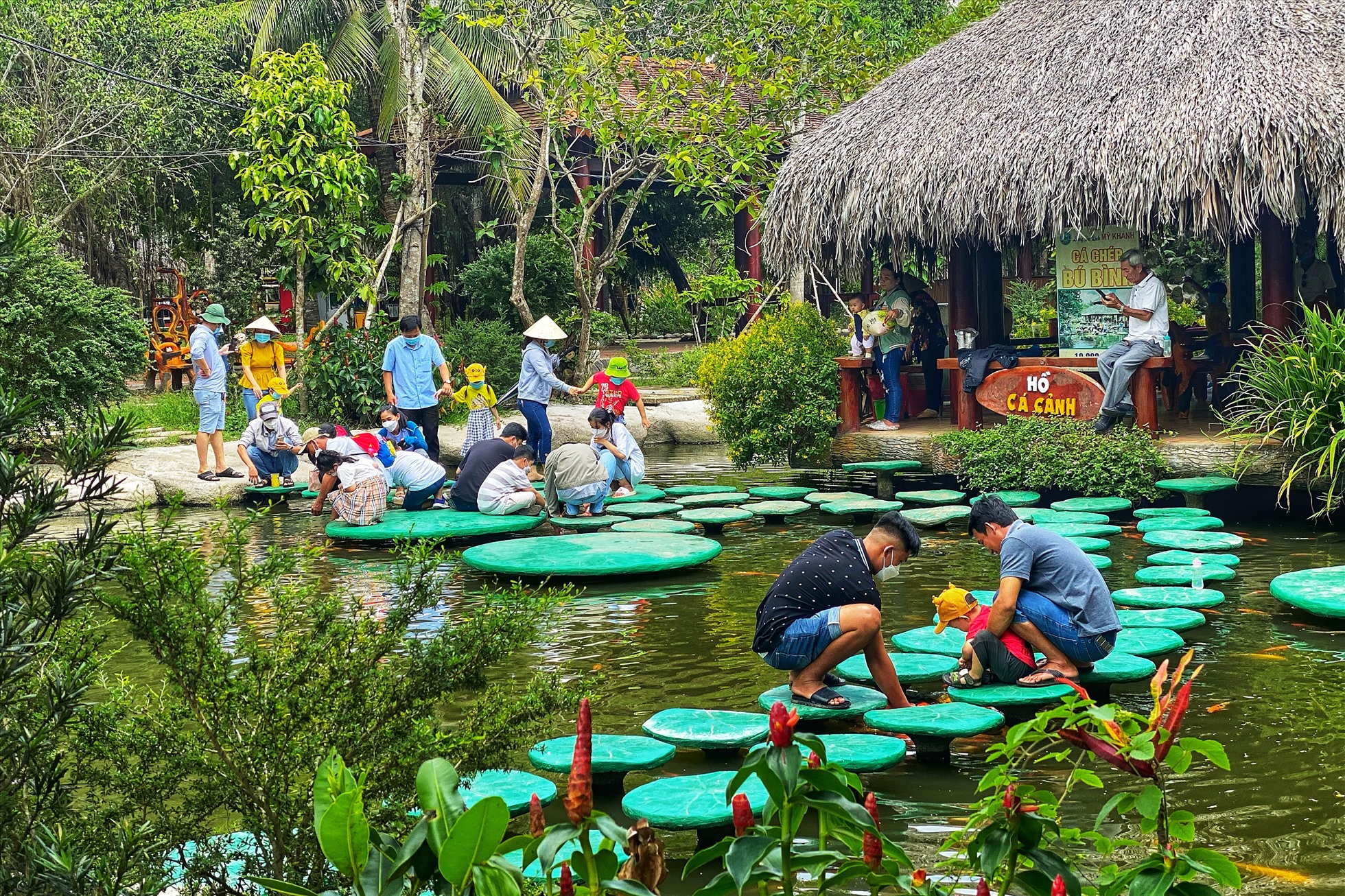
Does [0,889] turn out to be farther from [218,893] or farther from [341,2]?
[341,2]

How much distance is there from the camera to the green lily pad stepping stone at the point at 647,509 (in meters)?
11.8

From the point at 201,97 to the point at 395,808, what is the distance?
18.7m

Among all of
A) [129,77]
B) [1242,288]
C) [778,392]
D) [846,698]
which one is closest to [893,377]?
[778,392]

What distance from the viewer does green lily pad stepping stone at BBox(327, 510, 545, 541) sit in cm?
1065

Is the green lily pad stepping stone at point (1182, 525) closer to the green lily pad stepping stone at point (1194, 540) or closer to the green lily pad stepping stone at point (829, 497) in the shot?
the green lily pad stepping stone at point (1194, 540)

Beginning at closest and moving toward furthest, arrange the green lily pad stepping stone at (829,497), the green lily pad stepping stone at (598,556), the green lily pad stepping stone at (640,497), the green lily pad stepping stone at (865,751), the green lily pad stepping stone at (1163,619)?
1. the green lily pad stepping stone at (865,751)
2. the green lily pad stepping stone at (1163,619)
3. the green lily pad stepping stone at (598,556)
4. the green lily pad stepping stone at (829,497)
5. the green lily pad stepping stone at (640,497)

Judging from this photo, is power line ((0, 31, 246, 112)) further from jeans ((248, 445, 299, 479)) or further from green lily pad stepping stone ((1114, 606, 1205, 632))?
green lily pad stepping stone ((1114, 606, 1205, 632))

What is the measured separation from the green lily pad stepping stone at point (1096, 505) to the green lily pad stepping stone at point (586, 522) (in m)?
3.50

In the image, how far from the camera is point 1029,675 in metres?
6.38

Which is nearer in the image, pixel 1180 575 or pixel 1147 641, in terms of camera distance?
pixel 1147 641

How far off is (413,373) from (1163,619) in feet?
27.0

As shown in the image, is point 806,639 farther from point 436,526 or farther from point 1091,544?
point 436,526

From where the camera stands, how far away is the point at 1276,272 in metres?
12.4

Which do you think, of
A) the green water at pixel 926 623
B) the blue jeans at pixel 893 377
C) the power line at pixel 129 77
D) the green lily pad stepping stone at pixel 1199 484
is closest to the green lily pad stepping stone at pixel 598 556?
the green water at pixel 926 623
